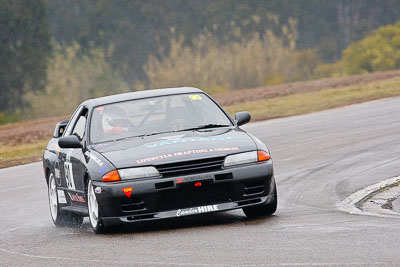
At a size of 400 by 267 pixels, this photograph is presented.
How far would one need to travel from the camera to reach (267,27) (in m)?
67.3

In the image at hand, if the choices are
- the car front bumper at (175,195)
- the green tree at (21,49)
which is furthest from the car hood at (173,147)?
the green tree at (21,49)

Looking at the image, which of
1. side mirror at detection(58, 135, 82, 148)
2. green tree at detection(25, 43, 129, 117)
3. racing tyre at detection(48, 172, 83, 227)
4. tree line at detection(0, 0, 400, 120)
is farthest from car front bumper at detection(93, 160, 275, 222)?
tree line at detection(0, 0, 400, 120)

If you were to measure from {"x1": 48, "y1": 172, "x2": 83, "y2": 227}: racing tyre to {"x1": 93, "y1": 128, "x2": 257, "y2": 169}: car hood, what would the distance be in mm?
1486

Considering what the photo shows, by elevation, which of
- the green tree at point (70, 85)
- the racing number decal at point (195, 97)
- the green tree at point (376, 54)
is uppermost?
the racing number decal at point (195, 97)

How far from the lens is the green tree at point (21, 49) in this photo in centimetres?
4625

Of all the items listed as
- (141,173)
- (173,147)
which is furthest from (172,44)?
(141,173)

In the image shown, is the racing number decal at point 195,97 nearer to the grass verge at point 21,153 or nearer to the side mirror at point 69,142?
the side mirror at point 69,142

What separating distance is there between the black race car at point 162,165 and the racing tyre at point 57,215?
515 millimetres

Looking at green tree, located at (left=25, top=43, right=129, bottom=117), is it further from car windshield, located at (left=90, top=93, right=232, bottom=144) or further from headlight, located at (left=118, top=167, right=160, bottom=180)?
headlight, located at (left=118, top=167, right=160, bottom=180)

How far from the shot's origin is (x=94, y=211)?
31.0 feet

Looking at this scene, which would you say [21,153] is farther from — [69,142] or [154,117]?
[69,142]

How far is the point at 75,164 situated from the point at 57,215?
1.32 meters

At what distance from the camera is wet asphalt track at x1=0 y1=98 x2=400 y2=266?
7227 mm

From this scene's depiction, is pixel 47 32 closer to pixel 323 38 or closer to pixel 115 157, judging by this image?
pixel 323 38
